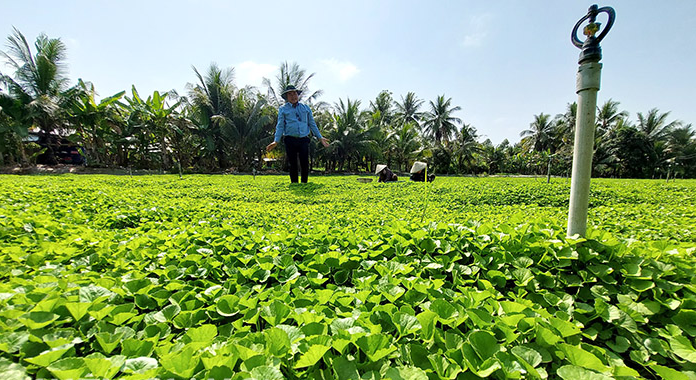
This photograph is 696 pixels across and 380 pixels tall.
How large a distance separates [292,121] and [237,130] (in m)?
17.3

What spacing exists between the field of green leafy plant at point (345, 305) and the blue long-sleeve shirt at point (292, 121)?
5.93 metres

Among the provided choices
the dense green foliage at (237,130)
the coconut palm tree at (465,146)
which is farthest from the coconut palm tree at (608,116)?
the coconut palm tree at (465,146)

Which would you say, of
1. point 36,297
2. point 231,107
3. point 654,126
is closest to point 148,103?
point 231,107

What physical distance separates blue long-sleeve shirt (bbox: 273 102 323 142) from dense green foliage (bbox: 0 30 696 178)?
7.09 metres

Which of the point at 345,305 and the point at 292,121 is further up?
the point at 292,121

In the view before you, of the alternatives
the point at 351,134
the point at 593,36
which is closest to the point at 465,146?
the point at 351,134

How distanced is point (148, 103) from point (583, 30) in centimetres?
2460

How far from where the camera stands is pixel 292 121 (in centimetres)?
827

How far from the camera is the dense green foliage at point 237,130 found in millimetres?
18188

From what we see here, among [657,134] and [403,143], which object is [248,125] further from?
[657,134]

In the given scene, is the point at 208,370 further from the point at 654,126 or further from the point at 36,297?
the point at 654,126

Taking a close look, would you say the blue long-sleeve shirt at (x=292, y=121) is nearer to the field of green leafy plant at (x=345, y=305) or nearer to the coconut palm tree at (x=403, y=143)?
the field of green leafy plant at (x=345, y=305)

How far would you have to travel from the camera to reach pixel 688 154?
→ 34250 mm

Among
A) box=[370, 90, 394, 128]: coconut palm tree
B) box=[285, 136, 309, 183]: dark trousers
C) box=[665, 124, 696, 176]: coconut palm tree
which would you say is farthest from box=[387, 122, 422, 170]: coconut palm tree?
box=[665, 124, 696, 176]: coconut palm tree
